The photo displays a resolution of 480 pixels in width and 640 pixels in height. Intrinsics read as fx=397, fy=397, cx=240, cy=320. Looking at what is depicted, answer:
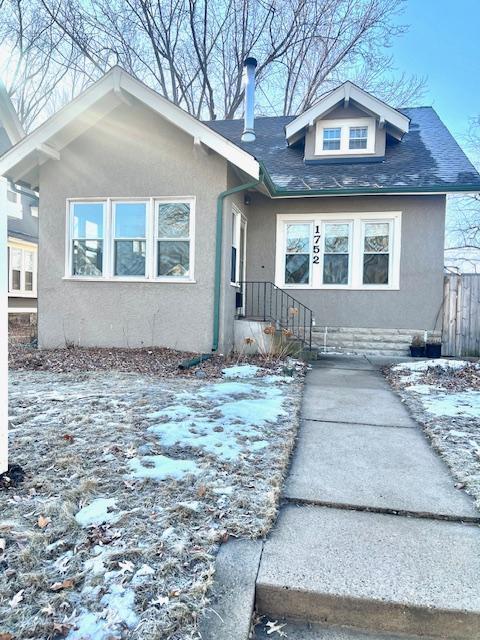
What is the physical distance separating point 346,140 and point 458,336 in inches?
211

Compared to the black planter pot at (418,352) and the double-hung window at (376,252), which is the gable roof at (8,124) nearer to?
the double-hung window at (376,252)

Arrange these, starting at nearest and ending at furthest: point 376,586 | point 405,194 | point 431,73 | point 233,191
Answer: point 376,586 < point 233,191 < point 405,194 < point 431,73

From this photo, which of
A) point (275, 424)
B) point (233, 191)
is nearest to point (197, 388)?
point (275, 424)

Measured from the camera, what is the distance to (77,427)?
3459mm

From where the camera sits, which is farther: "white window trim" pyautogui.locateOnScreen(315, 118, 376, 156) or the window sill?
"white window trim" pyautogui.locateOnScreen(315, 118, 376, 156)

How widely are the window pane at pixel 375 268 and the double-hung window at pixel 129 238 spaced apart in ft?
15.9

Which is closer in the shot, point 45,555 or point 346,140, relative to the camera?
point 45,555

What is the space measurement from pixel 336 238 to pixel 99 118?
5436 millimetres

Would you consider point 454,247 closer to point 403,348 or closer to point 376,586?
point 403,348

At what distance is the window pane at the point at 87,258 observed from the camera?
7.78m

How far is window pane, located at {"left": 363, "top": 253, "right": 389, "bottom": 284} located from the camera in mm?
8828

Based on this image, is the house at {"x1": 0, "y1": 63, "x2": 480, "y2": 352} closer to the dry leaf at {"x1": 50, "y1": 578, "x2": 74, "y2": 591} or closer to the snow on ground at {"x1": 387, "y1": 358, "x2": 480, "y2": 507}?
the snow on ground at {"x1": 387, "y1": 358, "x2": 480, "y2": 507}

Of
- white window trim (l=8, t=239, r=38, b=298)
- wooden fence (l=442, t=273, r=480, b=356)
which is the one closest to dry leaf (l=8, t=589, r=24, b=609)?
wooden fence (l=442, t=273, r=480, b=356)

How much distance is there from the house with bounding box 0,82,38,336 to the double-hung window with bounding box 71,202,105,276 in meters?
7.30
